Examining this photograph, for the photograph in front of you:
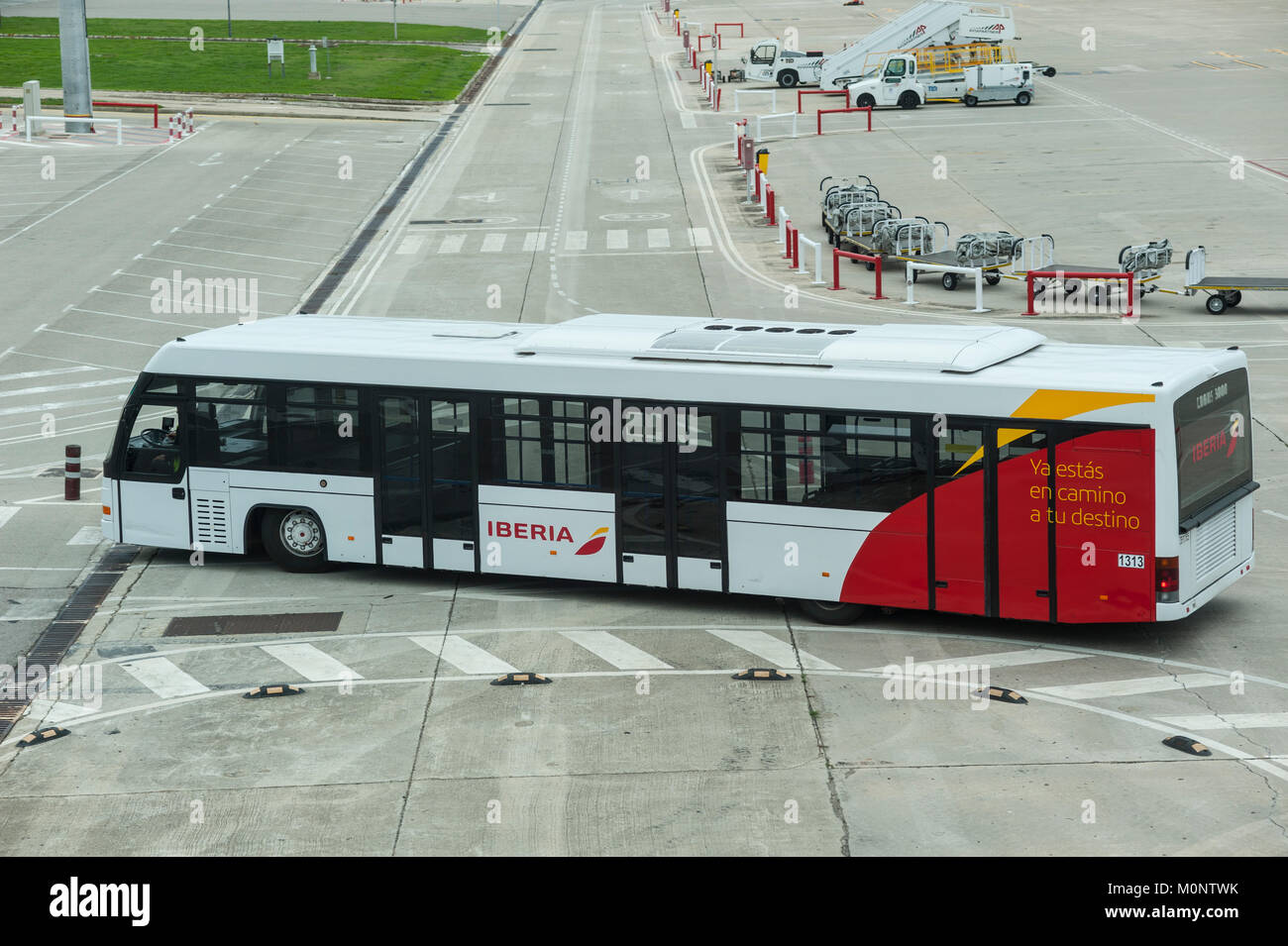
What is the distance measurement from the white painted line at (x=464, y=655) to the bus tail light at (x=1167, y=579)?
6.32 m

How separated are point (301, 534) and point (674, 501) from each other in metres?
4.97

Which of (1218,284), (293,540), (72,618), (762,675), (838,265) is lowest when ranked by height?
(762,675)

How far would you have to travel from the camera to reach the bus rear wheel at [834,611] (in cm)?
1717

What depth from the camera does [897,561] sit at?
16.6m

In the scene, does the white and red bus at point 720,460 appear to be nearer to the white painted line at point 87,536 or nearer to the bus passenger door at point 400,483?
the bus passenger door at point 400,483

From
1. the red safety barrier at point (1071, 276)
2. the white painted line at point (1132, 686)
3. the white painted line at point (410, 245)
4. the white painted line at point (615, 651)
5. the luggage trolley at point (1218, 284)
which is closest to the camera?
the white painted line at point (1132, 686)

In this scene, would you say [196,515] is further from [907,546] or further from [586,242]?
[586,242]

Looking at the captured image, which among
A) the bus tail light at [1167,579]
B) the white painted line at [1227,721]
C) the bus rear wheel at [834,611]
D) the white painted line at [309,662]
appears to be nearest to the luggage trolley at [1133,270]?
the bus rear wheel at [834,611]

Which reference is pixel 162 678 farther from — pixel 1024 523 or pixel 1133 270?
pixel 1133 270

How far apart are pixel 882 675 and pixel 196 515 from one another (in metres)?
9.08

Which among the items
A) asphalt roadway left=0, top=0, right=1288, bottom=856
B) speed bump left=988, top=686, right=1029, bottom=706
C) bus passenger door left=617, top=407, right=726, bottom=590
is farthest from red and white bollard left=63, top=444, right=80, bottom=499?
speed bump left=988, top=686, right=1029, bottom=706

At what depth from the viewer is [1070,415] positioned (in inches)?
615

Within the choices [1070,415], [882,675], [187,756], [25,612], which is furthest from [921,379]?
[25,612]

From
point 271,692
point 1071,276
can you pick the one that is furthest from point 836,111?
point 271,692
